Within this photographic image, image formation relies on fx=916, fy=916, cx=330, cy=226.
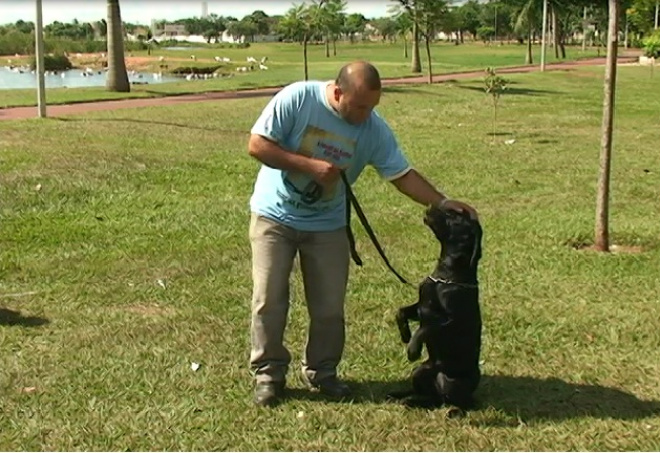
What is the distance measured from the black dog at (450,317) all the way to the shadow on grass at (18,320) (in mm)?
2297

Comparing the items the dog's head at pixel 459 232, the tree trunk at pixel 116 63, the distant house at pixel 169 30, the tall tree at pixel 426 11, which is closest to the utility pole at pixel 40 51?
the tree trunk at pixel 116 63

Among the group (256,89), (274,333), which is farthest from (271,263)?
(256,89)

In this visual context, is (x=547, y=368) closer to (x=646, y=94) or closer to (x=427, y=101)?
(x=427, y=101)

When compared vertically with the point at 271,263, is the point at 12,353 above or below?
below

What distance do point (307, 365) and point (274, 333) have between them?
273 mm

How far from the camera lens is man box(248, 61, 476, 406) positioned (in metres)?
3.79

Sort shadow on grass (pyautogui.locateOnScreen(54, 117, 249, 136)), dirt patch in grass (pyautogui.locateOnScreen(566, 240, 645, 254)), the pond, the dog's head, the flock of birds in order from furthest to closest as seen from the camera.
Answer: the flock of birds
the pond
shadow on grass (pyautogui.locateOnScreen(54, 117, 249, 136))
dirt patch in grass (pyautogui.locateOnScreen(566, 240, 645, 254))
the dog's head

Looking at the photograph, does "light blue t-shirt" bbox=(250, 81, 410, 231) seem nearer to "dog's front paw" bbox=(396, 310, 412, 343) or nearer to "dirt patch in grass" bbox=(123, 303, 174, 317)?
"dog's front paw" bbox=(396, 310, 412, 343)

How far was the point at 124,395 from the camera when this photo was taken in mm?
4184

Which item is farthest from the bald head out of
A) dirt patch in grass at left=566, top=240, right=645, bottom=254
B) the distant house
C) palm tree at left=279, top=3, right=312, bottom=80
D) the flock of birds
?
the distant house

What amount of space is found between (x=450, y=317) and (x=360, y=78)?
107 cm

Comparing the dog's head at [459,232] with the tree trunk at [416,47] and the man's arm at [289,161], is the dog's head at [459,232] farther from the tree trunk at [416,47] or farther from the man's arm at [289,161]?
the tree trunk at [416,47]

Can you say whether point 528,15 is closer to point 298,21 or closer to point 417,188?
point 298,21

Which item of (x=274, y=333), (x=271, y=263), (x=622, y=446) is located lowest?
(x=622, y=446)
